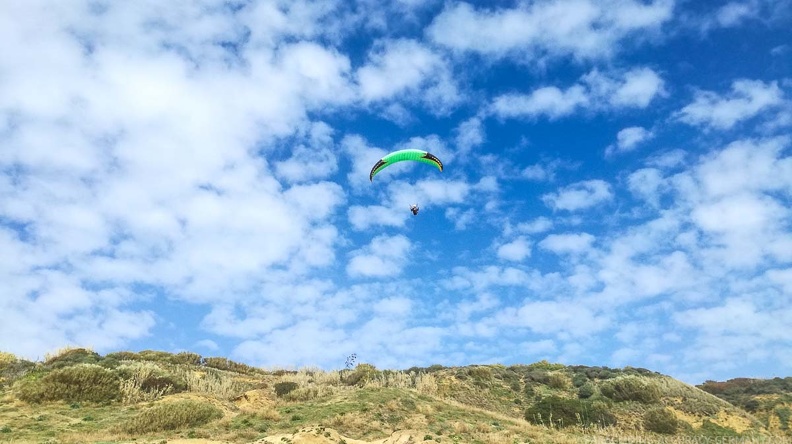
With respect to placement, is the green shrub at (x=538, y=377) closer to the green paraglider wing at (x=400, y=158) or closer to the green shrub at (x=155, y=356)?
the green paraglider wing at (x=400, y=158)

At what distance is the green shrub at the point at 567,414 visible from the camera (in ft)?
105

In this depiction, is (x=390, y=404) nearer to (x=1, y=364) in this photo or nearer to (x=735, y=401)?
(x=1, y=364)

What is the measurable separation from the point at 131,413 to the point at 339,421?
10.0 m

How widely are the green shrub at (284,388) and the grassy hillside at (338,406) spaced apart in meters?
0.09

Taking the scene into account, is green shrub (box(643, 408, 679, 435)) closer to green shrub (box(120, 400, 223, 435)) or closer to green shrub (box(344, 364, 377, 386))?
green shrub (box(344, 364, 377, 386))

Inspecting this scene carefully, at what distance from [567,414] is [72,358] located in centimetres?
3411

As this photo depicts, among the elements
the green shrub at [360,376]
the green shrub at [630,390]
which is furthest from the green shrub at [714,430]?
the green shrub at [360,376]

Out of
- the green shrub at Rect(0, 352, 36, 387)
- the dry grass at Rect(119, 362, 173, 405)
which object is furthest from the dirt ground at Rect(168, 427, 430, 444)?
the green shrub at Rect(0, 352, 36, 387)

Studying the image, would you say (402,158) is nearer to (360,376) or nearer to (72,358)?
(360,376)

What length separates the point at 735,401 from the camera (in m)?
45.1

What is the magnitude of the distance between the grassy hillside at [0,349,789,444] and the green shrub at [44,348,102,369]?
0.60ft

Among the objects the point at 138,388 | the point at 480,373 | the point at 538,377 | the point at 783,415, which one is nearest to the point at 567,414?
the point at 538,377

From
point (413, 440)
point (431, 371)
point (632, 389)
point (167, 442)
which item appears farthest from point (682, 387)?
point (167, 442)

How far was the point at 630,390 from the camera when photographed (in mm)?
39219
